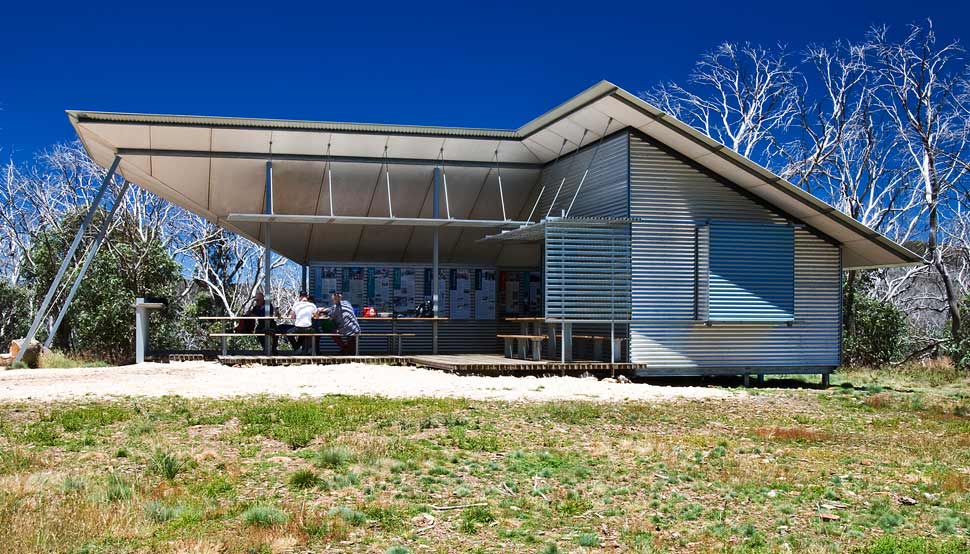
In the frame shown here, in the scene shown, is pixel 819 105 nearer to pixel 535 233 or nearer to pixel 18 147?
pixel 535 233

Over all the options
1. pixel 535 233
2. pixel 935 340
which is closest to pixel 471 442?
pixel 535 233

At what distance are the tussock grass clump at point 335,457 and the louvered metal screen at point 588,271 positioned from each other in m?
9.27

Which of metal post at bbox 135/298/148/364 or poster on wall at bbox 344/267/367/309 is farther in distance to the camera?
poster on wall at bbox 344/267/367/309

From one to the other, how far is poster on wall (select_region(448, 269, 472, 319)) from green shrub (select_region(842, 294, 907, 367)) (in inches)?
426

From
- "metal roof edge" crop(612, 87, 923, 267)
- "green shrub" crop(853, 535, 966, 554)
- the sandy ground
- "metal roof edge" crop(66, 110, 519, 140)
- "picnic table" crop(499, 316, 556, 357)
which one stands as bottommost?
"green shrub" crop(853, 535, 966, 554)

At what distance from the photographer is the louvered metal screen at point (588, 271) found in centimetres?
1762

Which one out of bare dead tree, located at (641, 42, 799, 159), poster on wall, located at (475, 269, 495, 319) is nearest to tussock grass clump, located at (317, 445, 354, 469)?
poster on wall, located at (475, 269, 495, 319)

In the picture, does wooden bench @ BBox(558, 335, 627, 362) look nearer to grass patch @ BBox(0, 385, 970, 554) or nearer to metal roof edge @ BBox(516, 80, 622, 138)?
metal roof edge @ BBox(516, 80, 622, 138)

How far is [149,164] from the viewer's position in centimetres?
2014

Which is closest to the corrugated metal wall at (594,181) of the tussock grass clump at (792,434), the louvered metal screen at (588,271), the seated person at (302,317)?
the louvered metal screen at (588,271)

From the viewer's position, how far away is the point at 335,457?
8477 mm

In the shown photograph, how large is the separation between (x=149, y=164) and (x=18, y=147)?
23288mm

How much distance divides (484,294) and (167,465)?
15.5 metres

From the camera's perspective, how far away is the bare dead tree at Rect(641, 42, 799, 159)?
34.7 metres
